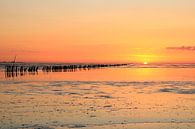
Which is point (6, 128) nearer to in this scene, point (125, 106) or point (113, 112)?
point (113, 112)

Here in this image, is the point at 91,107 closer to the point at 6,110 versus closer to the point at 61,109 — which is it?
the point at 61,109

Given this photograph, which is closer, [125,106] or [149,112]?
[149,112]

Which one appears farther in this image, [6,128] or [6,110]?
[6,110]

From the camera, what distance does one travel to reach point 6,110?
737 inches

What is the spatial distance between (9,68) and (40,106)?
2272 inches

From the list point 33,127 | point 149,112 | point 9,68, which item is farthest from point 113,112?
point 9,68

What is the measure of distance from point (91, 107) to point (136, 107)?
2791mm

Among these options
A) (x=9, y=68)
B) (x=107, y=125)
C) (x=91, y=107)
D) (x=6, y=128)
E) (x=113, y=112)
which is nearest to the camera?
(x=6, y=128)

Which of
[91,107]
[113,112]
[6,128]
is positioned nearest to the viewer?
[6,128]

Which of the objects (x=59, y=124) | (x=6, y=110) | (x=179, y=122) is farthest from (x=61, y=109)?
(x=179, y=122)

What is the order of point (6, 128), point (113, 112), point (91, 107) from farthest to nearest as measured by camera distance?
point (91, 107), point (113, 112), point (6, 128)

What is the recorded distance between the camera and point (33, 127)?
14.3 metres

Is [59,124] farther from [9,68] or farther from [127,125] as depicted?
[9,68]

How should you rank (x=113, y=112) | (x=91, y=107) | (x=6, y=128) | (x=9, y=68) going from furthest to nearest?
(x=9, y=68) < (x=91, y=107) < (x=113, y=112) < (x=6, y=128)
